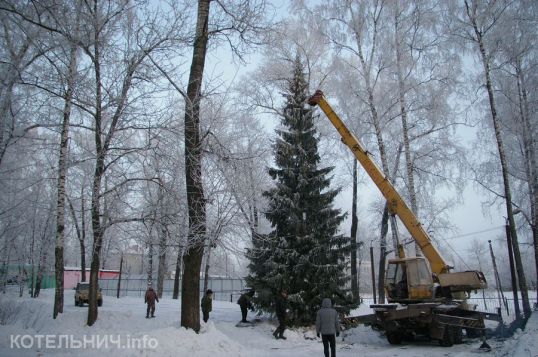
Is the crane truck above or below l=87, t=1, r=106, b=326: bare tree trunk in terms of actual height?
below

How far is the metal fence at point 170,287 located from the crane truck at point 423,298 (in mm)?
19561

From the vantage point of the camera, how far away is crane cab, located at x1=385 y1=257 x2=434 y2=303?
12517 millimetres

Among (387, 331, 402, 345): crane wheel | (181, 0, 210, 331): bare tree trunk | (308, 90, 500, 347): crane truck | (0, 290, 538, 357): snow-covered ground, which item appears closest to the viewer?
(0, 290, 538, 357): snow-covered ground

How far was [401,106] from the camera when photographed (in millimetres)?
18969

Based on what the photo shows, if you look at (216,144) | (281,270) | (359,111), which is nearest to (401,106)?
(359,111)

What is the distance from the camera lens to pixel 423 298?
40.8 ft

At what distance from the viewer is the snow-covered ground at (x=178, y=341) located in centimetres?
878

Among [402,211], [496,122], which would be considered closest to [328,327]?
[402,211]

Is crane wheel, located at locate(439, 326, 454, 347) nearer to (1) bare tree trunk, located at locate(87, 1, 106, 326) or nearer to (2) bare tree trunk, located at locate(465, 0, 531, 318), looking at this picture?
(2) bare tree trunk, located at locate(465, 0, 531, 318)

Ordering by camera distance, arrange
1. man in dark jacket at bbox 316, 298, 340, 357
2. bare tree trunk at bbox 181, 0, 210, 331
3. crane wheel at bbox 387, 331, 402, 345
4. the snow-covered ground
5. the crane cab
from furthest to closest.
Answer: crane wheel at bbox 387, 331, 402, 345 < the crane cab < bare tree trunk at bbox 181, 0, 210, 331 < man in dark jacket at bbox 316, 298, 340, 357 < the snow-covered ground

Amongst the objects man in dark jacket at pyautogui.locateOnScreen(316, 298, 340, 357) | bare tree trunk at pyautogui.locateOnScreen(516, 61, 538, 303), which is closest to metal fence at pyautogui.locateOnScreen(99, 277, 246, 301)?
bare tree trunk at pyautogui.locateOnScreen(516, 61, 538, 303)

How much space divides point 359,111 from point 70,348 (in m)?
17.1

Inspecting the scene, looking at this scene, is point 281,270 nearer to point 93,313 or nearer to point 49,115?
point 93,313

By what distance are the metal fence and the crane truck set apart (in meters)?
19.6
